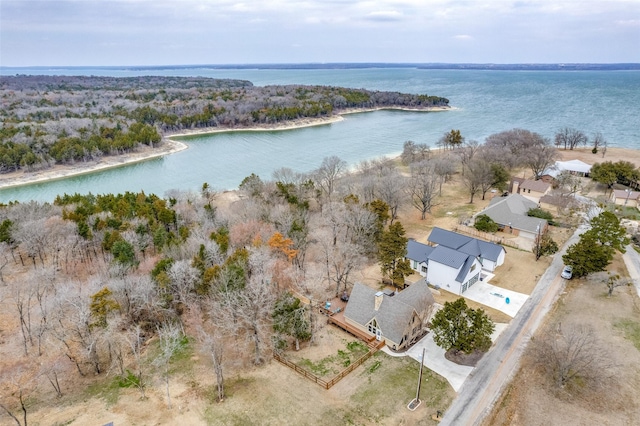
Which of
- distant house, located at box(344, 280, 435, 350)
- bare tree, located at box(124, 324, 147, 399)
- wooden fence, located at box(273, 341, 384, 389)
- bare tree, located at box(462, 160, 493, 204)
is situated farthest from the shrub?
bare tree, located at box(124, 324, 147, 399)

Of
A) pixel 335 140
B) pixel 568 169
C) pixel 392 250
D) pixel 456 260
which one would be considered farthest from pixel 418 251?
pixel 335 140

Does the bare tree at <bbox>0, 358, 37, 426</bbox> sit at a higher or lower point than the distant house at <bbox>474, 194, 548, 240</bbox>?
lower

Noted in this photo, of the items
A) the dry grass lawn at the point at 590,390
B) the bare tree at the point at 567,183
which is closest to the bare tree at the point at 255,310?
the dry grass lawn at the point at 590,390

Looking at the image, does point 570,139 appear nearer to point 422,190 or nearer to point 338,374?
point 422,190

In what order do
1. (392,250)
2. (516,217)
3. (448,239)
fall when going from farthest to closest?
(516,217), (448,239), (392,250)

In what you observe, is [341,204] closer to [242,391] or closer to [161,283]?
[161,283]

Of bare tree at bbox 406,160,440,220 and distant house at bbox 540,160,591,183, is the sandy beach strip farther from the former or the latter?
distant house at bbox 540,160,591,183
